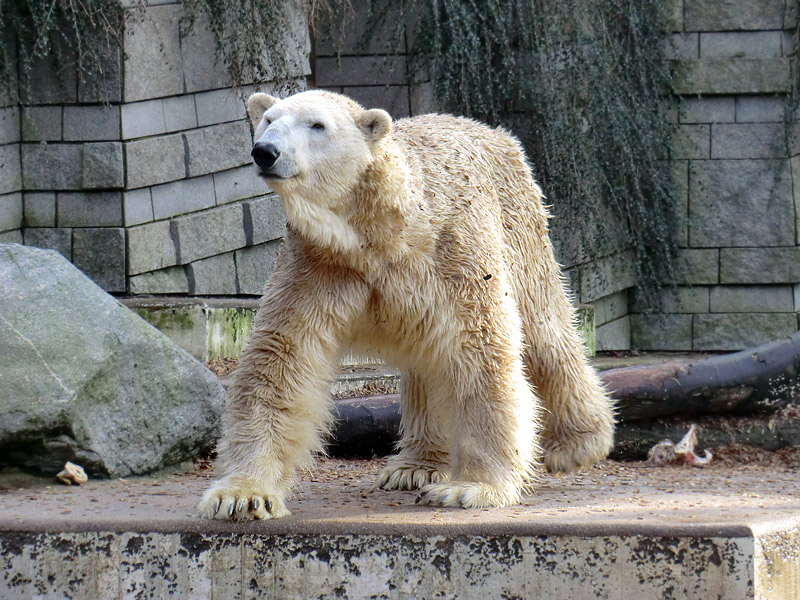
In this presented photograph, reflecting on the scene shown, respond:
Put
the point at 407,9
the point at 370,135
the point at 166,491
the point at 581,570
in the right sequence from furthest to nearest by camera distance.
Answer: the point at 407,9, the point at 166,491, the point at 370,135, the point at 581,570

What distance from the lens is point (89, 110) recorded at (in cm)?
548

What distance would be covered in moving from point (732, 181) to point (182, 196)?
4089 mm

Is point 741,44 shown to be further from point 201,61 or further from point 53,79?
point 53,79

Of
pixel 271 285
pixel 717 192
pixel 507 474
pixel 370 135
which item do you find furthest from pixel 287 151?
pixel 717 192

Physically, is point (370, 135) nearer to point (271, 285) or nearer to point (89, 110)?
point (271, 285)

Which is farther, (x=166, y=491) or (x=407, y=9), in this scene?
(x=407, y=9)

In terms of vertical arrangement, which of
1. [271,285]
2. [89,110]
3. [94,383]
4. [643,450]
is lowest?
[643,450]

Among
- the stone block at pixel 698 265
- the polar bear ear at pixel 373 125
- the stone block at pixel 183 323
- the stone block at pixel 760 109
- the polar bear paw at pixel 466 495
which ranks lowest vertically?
the polar bear paw at pixel 466 495

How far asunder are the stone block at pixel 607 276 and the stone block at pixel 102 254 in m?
3.36

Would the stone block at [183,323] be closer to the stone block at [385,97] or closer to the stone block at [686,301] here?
the stone block at [385,97]

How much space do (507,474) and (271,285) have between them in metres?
0.85

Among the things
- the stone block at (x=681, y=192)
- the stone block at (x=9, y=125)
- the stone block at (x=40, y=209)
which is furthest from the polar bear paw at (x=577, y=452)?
the stone block at (x=681, y=192)

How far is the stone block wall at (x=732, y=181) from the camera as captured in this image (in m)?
7.80

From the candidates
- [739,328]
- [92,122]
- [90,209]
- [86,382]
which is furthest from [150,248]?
[739,328]
